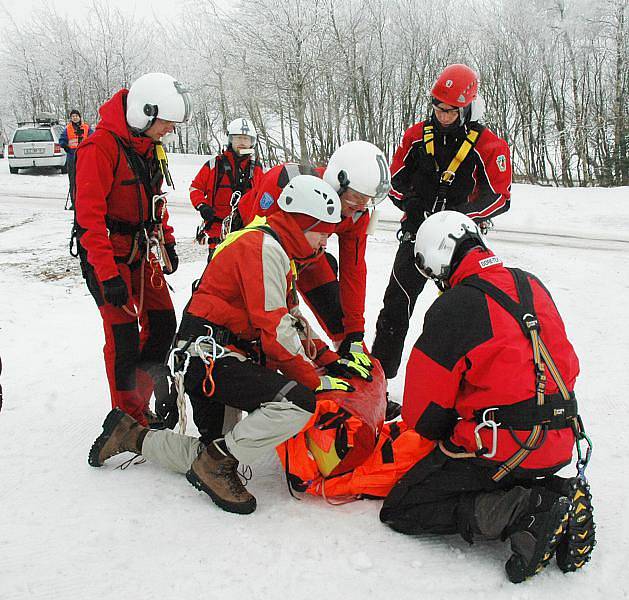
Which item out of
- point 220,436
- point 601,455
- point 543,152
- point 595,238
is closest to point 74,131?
point 595,238

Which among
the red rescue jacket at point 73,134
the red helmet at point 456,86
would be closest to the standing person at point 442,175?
the red helmet at point 456,86

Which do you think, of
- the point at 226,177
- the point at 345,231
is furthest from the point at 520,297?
the point at 226,177

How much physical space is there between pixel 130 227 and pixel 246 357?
1.25m

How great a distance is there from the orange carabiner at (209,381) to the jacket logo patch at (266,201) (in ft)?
4.18

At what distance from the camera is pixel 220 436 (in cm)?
340

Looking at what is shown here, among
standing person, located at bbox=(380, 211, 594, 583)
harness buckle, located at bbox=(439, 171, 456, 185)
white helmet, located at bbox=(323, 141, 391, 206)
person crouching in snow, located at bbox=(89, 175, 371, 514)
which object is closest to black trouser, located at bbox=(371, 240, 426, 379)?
harness buckle, located at bbox=(439, 171, 456, 185)

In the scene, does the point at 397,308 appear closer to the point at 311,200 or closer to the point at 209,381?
the point at 311,200

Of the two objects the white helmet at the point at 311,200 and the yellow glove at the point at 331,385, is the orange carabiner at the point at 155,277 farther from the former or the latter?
the yellow glove at the point at 331,385

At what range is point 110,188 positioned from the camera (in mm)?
3586

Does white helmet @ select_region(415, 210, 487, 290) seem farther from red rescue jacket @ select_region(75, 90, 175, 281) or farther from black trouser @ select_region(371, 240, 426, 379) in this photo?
red rescue jacket @ select_region(75, 90, 175, 281)

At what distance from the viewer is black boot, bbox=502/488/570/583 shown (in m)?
2.48

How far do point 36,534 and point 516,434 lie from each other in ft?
7.59

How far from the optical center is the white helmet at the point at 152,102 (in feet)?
11.6

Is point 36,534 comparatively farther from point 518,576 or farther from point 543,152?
point 543,152
